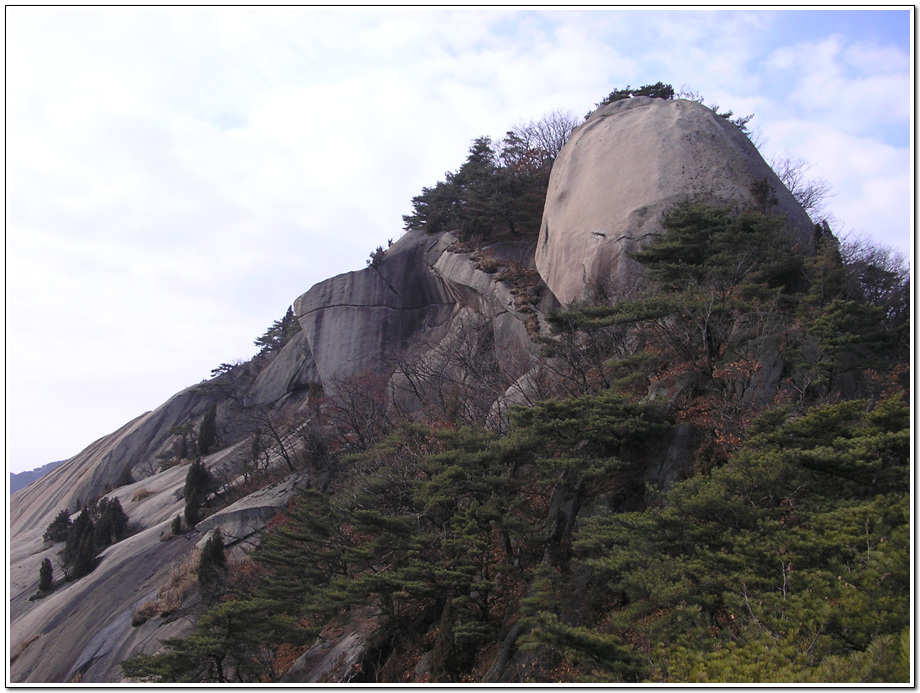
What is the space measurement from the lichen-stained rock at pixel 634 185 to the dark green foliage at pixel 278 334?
77.7 ft

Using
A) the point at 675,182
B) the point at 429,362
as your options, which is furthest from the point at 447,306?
the point at 675,182

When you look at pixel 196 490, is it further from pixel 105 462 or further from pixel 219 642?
pixel 219 642

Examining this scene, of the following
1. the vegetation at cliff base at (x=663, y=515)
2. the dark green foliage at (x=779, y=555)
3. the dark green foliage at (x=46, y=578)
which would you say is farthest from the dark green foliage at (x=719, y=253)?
the dark green foliage at (x=46, y=578)

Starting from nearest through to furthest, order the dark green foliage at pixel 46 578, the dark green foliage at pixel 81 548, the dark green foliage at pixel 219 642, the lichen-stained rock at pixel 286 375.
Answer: the dark green foliage at pixel 219 642 → the dark green foliage at pixel 81 548 → the dark green foliage at pixel 46 578 → the lichen-stained rock at pixel 286 375

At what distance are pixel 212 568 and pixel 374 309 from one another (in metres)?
16.4

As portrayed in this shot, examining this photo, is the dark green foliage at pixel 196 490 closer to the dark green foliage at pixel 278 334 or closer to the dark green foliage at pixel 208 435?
the dark green foliage at pixel 208 435

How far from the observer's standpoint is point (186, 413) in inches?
1511

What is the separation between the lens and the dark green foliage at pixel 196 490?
23844mm

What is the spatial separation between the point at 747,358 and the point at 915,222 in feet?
15.0

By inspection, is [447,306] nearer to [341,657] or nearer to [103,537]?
[103,537]

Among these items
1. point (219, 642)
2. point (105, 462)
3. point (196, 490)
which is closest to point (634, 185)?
point (219, 642)

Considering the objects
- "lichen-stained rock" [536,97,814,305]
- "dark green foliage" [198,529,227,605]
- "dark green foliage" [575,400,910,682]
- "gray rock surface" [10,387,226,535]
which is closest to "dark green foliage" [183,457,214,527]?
"dark green foliage" [198,529,227,605]

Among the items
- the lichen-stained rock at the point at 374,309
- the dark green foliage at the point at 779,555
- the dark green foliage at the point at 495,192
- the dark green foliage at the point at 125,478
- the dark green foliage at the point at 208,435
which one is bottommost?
the dark green foliage at the point at 125,478

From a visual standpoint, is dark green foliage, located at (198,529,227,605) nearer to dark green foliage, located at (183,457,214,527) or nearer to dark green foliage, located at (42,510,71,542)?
dark green foliage, located at (183,457,214,527)
